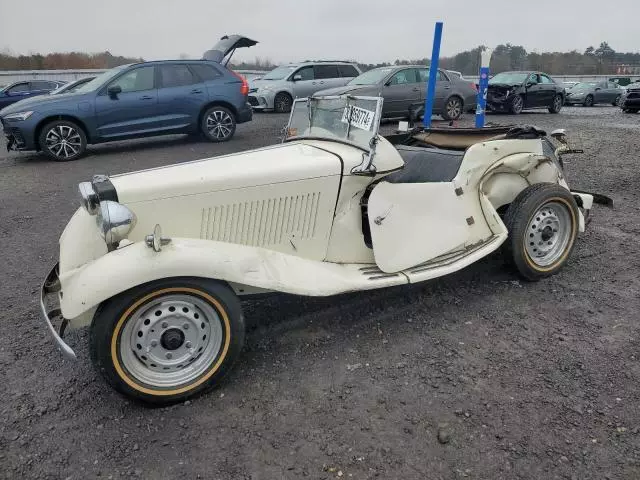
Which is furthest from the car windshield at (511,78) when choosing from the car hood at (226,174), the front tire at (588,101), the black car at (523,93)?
the car hood at (226,174)

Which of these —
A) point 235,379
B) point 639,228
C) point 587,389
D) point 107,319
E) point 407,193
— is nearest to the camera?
point 107,319

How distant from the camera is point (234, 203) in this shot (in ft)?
9.64

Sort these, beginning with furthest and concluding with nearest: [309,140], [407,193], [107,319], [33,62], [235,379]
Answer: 1. [33,62]
2. [309,140]
3. [407,193]
4. [235,379]
5. [107,319]

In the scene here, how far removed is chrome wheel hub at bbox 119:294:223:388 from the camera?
2.60 meters

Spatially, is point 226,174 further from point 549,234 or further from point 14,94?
point 14,94

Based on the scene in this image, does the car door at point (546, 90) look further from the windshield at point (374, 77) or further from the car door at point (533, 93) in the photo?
the windshield at point (374, 77)

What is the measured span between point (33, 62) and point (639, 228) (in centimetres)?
4094

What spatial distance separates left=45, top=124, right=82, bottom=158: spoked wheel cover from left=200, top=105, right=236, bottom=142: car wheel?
2.53 m

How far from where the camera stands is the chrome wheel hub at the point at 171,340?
8.52 ft

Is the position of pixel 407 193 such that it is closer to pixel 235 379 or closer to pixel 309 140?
pixel 309 140

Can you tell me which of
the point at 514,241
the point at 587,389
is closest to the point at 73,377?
the point at 587,389

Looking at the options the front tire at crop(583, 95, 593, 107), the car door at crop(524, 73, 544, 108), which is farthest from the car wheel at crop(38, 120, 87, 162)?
the front tire at crop(583, 95, 593, 107)

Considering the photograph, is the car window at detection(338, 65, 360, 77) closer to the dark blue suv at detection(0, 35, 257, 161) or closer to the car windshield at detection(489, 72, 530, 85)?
the car windshield at detection(489, 72, 530, 85)

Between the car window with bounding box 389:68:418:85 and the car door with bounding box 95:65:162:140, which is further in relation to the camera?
the car window with bounding box 389:68:418:85
